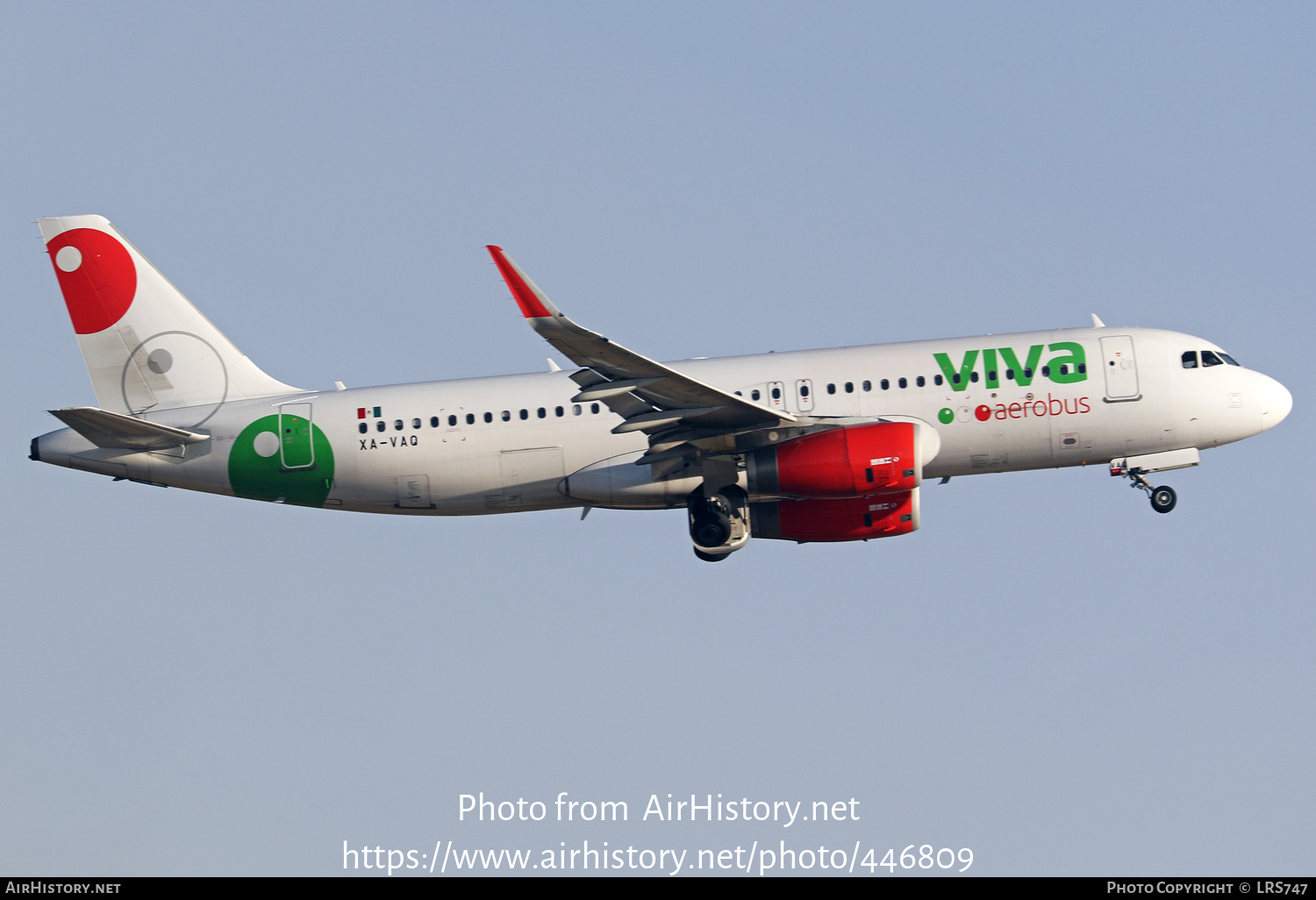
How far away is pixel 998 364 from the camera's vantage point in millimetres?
35344

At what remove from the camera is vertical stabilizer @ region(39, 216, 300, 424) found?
3772cm

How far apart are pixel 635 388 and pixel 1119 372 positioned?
41.5ft

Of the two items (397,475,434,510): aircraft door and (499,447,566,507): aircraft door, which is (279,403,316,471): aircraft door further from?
(499,447,566,507): aircraft door

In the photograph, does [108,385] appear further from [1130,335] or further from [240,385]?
[1130,335]

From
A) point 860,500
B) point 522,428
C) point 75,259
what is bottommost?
point 860,500

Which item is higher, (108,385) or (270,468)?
(108,385)

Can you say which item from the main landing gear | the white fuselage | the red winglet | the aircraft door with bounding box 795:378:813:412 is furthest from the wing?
the main landing gear

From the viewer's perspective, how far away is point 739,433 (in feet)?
112

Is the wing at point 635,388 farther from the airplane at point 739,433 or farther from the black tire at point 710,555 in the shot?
the black tire at point 710,555

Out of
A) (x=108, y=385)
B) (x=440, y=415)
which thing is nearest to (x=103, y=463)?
(x=108, y=385)

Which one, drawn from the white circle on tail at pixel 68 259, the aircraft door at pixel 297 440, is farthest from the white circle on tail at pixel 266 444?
the white circle on tail at pixel 68 259

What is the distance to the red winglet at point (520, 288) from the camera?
95.4ft

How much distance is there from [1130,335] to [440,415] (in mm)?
17745

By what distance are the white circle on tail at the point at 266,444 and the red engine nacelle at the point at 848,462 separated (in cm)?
1261
